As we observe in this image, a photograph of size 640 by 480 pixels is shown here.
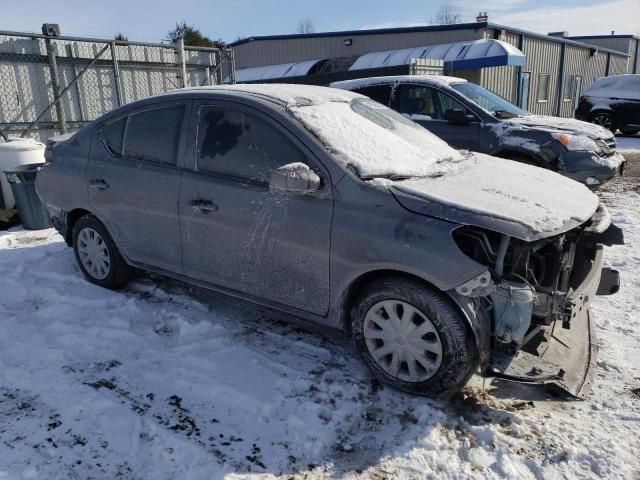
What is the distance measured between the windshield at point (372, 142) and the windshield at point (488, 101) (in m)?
3.80

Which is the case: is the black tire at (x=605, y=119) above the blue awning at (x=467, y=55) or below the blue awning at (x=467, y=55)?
below

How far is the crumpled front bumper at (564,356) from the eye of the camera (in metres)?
2.99

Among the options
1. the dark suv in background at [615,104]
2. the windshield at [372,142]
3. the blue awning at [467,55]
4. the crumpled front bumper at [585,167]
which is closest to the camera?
the windshield at [372,142]

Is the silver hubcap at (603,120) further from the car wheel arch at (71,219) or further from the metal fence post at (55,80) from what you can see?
the car wheel arch at (71,219)

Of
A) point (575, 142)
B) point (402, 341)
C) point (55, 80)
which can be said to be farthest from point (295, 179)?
point (55, 80)

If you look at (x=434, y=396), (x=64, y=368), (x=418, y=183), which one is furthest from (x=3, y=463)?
(x=418, y=183)

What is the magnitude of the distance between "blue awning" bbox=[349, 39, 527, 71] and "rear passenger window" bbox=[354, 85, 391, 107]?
7890mm

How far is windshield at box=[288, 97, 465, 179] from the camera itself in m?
3.26

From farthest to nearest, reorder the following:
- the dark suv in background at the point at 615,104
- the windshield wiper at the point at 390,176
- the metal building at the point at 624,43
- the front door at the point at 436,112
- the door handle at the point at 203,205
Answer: the metal building at the point at 624,43 → the dark suv in background at the point at 615,104 → the front door at the point at 436,112 → the door handle at the point at 203,205 → the windshield wiper at the point at 390,176

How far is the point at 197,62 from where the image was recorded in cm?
1141

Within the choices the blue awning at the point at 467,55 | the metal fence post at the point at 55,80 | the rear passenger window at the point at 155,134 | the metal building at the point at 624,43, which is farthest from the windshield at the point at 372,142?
the metal building at the point at 624,43

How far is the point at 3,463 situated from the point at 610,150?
781 centimetres

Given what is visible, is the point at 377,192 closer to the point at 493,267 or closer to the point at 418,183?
the point at 418,183

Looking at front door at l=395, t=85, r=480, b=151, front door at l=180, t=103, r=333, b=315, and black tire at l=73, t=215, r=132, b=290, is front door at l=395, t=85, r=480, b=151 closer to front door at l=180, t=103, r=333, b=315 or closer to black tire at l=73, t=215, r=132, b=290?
front door at l=180, t=103, r=333, b=315
